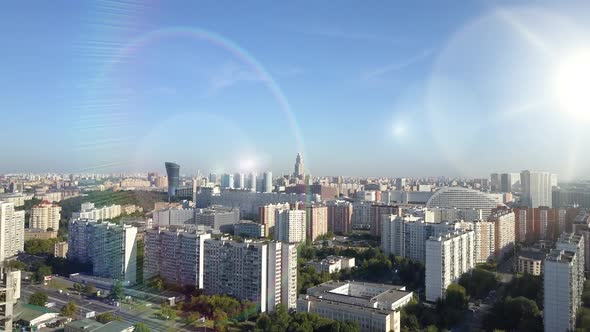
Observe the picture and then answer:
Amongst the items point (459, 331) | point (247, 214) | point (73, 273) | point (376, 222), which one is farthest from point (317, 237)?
point (459, 331)

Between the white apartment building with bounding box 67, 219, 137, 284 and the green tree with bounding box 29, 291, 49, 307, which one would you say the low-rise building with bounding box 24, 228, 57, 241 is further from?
the green tree with bounding box 29, 291, 49, 307

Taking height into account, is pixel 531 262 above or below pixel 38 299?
above

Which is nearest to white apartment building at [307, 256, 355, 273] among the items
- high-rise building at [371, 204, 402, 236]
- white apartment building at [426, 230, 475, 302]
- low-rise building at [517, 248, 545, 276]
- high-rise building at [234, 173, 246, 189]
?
white apartment building at [426, 230, 475, 302]

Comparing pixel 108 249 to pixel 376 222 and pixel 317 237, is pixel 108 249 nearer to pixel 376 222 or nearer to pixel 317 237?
pixel 317 237

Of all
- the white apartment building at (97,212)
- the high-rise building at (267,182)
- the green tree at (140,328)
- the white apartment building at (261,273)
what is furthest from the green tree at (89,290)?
the high-rise building at (267,182)

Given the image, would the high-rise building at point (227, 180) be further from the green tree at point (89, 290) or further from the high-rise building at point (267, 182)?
the green tree at point (89, 290)

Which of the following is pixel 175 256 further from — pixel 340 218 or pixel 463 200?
pixel 463 200

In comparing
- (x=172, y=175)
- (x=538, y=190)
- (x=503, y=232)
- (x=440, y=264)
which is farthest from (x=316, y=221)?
(x=172, y=175)
